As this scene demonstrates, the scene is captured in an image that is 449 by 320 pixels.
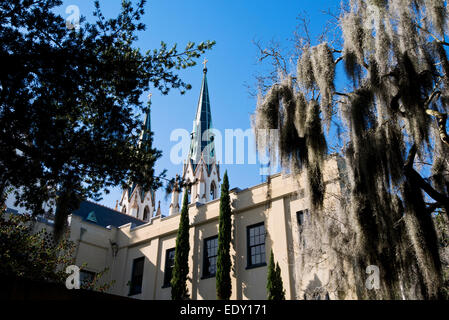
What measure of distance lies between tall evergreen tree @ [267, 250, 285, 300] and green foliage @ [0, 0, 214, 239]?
8.31m

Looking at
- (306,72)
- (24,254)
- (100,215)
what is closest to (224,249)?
(24,254)

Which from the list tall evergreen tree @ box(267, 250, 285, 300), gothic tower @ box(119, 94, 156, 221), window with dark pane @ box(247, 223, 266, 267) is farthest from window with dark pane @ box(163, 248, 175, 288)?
gothic tower @ box(119, 94, 156, 221)

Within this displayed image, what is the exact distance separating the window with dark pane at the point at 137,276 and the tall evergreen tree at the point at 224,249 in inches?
232

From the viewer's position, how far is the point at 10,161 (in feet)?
19.2

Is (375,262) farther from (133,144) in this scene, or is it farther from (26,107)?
(26,107)

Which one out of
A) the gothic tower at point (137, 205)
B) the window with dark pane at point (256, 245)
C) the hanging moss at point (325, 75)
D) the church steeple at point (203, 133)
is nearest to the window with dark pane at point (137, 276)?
the window with dark pane at point (256, 245)

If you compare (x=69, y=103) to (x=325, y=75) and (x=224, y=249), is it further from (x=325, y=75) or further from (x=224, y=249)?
(x=224, y=249)

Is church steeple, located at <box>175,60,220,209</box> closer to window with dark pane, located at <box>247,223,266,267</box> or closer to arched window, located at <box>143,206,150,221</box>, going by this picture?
arched window, located at <box>143,206,150,221</box>

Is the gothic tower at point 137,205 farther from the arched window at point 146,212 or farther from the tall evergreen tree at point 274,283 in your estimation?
the tall evergreen tree at point 274,283

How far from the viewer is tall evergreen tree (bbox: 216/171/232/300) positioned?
1575cm

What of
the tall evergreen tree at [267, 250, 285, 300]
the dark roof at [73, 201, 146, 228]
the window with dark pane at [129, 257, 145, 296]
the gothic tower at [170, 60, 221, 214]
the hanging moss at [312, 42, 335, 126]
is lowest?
the tall evergreen tree at [267, 250, 285, 300]

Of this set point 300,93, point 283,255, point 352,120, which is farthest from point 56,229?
point 283,255

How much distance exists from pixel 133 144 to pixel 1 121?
93.5 inches

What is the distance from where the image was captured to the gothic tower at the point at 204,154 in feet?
146
